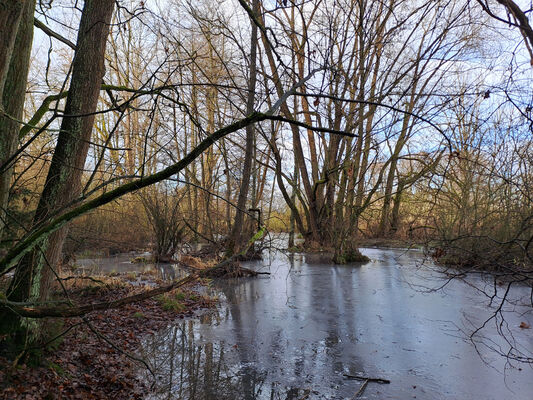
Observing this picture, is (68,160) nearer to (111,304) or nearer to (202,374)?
(111,304)

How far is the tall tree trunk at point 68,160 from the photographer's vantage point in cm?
366

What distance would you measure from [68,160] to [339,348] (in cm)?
365

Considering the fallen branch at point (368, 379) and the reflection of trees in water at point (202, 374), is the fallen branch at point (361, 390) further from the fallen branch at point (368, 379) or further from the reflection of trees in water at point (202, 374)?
the reflection of trees in water at point (202, 374)

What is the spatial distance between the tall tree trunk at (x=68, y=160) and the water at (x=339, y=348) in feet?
4.67

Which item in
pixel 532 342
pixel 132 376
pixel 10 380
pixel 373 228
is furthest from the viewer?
pixel 373 228

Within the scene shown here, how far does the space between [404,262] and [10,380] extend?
39.2 feet

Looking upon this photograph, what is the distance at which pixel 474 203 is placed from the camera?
1105 centimetres

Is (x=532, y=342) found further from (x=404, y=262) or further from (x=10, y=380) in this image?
(x=404, y=262)

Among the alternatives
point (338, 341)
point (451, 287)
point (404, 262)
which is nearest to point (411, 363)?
point (338, 341)

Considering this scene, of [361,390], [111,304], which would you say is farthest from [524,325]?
[111,304]

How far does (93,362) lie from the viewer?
13.7 feet

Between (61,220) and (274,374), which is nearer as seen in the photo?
(61,220)

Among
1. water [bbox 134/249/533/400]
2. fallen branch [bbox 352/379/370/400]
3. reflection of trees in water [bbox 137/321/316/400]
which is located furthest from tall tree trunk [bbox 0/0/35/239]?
fallen branch [bbox 352/379/370/400]

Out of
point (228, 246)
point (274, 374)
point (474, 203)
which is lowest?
point (274, 374)
